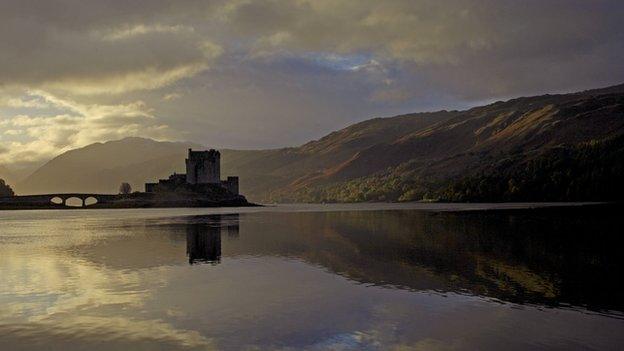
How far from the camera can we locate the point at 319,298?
23.2m

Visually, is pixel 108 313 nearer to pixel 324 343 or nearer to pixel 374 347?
pixel 324 343

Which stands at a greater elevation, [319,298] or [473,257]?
[473,257]

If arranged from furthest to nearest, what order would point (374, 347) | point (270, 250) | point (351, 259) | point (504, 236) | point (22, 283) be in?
point (504, 236) < point (270, 250) < point (351, 259) < point (22, 283) < point (374, 347)

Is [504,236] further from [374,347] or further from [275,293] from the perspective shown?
[374,347]

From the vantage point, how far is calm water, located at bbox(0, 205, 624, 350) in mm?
16906

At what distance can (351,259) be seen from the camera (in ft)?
118

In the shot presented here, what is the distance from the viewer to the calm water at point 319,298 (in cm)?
1691

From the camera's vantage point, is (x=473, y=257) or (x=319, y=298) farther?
(x=473, y=257)

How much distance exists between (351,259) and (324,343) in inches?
778

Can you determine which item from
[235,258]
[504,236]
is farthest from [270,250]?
[504,236]

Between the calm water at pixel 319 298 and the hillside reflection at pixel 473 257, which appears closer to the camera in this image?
the calm water at pixel 319 298

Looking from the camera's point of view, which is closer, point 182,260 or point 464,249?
point 182,260

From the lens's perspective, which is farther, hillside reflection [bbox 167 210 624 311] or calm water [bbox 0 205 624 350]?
hillside reflection [bbox 167 210 624 311]

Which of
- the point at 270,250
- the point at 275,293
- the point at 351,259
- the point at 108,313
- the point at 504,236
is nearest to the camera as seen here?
the point at 108,313
